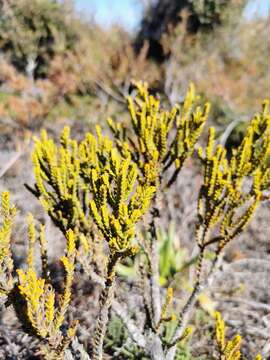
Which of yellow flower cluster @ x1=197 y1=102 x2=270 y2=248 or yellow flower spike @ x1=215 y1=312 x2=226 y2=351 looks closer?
yellow flower spike @ x1=215 y1=312 x2=226 y2=351

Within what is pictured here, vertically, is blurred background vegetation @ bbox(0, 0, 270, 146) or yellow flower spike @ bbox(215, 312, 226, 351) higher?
blurred background vegetation @ bbox(0, 0, 270, 146)

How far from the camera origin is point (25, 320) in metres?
1.45

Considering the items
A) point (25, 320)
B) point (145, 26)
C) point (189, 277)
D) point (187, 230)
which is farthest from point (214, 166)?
point (145, 26)

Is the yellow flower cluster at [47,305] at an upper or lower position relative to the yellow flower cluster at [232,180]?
lower

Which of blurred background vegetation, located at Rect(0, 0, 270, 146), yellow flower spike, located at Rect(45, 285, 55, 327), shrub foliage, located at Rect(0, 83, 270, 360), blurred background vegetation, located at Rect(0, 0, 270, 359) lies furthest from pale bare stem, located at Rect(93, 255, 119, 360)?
blurred background vegetation, located at Rect(0, 0, 270, 146)

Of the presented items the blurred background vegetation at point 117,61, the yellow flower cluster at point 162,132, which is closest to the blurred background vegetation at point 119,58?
the blurred background vegetation at point 117,61

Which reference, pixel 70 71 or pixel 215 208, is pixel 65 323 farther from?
pixel 70 71

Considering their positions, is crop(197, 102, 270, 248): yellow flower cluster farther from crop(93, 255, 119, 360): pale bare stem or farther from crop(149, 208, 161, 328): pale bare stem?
crop(93, 255, 119, 360): pale bare stem

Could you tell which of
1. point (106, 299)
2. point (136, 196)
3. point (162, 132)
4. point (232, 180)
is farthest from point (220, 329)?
point (162, 132)

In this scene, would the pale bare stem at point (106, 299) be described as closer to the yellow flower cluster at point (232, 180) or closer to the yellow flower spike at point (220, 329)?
the yellow flower spike at point (220, 329)

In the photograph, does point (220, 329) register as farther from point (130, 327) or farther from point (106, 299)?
point (130, 327)

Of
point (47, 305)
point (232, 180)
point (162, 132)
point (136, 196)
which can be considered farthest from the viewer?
point (232, 180)

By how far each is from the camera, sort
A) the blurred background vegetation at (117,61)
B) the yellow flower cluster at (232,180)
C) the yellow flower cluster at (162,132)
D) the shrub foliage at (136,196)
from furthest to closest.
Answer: the blurred background vegetation at (117,61)
the yellow flower cluster at (162,132)
the yellow flower cluster at (232,180)
the shrub foliage at (136,196)

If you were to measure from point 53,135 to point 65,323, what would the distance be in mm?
6239
